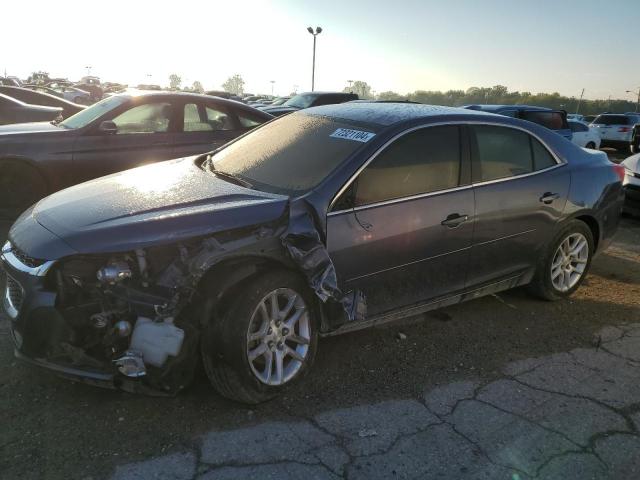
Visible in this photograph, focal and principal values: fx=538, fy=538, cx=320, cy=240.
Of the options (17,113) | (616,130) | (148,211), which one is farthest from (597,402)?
(616,130)

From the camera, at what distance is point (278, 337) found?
10.2 feet

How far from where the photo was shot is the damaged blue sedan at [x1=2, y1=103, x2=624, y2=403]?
2.80 m

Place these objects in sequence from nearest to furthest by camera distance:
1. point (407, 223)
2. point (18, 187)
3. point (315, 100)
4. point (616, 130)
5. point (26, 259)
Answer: point (26, 259), point (407, 223), point (18, 187), point (315, 100), point (616, 130)

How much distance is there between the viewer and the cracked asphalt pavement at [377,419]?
2568 mm

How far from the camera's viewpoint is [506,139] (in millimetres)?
4199

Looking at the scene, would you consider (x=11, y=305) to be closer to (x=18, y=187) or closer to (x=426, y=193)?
(x=426, y=193)

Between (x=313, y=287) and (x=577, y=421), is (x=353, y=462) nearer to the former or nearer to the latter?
(x=313, y=287)

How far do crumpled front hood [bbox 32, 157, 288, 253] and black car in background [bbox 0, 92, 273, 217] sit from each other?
2.96 m

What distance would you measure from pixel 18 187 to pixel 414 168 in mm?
4866

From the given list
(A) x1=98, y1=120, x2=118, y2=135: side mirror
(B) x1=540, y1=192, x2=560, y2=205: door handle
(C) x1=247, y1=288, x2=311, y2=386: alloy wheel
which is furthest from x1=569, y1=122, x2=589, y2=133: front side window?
(C) x1=247, y1=288, x2=311, y2=386: alloy wheel

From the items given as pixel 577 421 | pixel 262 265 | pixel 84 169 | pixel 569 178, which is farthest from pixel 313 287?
pixel 84 169

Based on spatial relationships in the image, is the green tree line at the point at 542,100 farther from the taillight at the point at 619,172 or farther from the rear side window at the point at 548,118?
the taillight at the point at 619,172

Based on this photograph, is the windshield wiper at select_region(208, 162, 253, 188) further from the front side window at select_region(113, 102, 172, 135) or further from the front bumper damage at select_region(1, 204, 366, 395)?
the front side window at select_region(113, 102, 172, 135)

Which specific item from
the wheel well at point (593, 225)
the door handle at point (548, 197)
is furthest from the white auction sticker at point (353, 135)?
the wheel well at point (593, 225)
